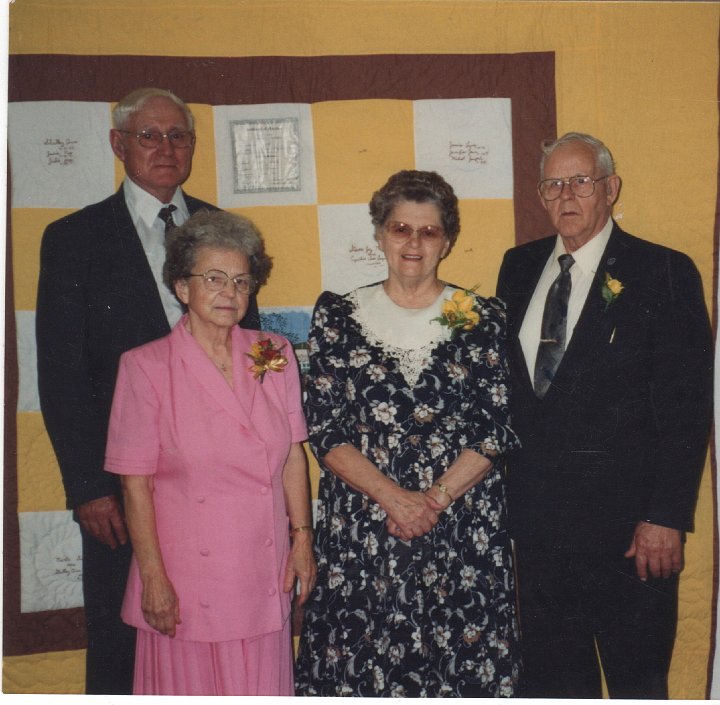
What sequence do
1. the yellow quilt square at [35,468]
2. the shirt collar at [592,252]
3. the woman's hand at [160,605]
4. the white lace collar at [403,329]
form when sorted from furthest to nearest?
the yellow quilt square at [35,468], the shirt collar at [592,252], the white lace collar at [403,329], the woman's hand at [160,605]

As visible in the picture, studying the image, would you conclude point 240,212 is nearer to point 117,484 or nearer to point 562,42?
point 117,484

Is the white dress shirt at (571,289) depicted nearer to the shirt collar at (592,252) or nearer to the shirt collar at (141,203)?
the shirt collar at (592,252)

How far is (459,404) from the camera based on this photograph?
201 cm

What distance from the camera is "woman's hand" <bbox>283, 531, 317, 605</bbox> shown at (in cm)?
204

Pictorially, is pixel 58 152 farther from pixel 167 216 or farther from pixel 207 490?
pixel 207 490

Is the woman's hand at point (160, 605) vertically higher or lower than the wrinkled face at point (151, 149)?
lower

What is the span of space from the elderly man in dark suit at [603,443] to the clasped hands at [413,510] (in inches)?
12.9

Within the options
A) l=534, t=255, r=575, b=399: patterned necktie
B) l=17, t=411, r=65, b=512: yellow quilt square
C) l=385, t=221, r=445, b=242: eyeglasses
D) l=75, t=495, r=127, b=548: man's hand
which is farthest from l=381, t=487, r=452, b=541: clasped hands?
l=17, t=411, r=65, b=512: yellow quilt square

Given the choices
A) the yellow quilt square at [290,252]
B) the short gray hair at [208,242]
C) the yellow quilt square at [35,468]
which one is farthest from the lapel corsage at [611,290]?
the yellow quilt square at [35,468]

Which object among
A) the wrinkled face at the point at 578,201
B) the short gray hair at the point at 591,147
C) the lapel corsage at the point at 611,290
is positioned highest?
the short gray hair at the point at 591,147

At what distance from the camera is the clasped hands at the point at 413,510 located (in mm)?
1923

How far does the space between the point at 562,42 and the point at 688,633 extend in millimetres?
1960

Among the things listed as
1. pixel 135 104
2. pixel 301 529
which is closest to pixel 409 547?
pixel 301 529

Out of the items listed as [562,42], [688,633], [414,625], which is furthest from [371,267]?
[688,633]
